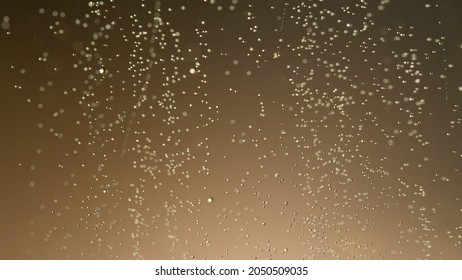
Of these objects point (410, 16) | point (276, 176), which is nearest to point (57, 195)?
point (276, 176)

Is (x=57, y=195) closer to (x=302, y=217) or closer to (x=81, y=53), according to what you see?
(x=81, y=53)

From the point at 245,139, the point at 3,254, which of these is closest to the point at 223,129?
the point at 245,139

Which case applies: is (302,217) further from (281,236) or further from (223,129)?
(223,129)

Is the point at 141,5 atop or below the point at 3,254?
atop
